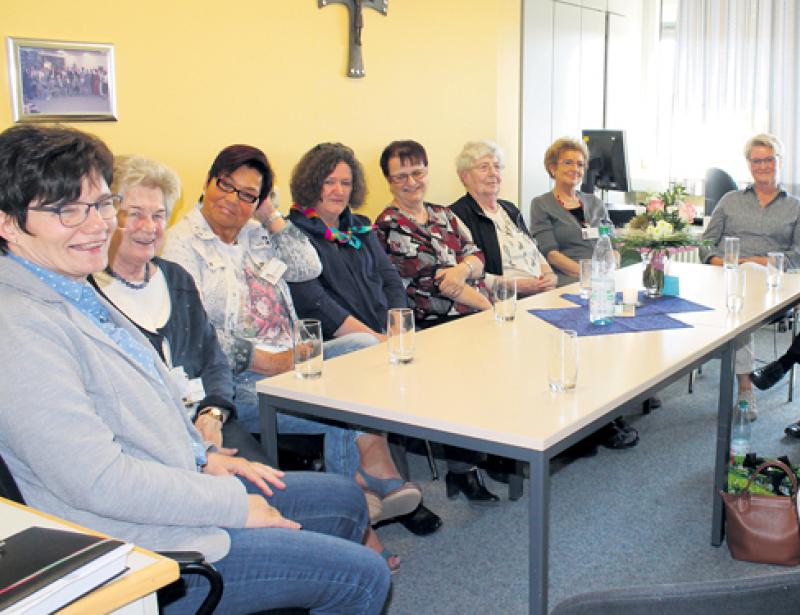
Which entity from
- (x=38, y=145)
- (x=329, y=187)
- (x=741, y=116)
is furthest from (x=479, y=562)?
(x=741, y=116)

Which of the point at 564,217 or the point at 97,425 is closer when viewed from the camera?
the point at 97,425

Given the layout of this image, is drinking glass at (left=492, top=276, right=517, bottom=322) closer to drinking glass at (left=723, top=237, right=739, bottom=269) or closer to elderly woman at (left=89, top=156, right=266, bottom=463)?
elderly woman at (left=89, top=156, right=266, bottom=463)

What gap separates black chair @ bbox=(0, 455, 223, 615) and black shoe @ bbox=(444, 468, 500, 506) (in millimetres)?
1730

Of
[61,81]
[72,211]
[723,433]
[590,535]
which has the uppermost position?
[61,81]

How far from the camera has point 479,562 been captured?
2.73 meters

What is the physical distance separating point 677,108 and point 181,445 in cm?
599

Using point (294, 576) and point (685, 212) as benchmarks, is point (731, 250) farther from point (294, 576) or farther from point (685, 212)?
point (294, 576)

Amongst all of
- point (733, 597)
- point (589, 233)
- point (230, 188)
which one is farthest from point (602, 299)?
point (733, 597)

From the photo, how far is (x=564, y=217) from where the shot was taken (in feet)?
15.2

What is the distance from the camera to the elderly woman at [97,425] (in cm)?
145

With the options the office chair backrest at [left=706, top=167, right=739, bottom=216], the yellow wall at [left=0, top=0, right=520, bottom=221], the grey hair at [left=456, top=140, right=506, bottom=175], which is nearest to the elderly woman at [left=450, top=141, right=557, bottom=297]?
the grey hair at [left=456, top=140, right=506, bottom=175]

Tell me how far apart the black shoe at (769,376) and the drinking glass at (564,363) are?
233 cm

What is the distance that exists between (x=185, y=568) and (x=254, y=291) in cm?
172

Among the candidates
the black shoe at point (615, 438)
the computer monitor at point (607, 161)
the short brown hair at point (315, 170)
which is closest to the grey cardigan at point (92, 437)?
the short brown hair at point (315, 170)
